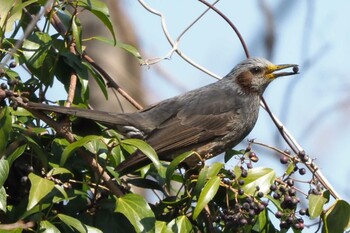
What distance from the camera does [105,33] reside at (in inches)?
307

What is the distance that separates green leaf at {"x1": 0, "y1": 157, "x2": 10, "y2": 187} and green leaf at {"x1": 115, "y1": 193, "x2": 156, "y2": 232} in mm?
608

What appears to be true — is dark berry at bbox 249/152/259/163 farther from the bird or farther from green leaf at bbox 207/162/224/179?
the bird

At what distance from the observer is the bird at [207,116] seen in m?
5.93

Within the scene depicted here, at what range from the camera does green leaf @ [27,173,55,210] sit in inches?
148

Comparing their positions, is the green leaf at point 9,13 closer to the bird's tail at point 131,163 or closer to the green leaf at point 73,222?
the bird's tail at point 131,163

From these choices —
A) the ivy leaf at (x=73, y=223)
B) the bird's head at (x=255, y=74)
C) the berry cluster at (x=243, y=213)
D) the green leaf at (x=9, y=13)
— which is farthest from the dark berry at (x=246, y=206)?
the bird's head at (x=255, y=74)

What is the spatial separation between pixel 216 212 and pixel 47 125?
1.14m

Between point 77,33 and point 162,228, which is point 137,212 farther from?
point 77,33

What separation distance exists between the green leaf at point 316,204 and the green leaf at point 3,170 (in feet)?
5.28

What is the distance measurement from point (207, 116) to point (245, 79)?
0.71m

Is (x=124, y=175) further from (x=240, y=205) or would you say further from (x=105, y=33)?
(x=105, y=33)

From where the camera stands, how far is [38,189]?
383cm

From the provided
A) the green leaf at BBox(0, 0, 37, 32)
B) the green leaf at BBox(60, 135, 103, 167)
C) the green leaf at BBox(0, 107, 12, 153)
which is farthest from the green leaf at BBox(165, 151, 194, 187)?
the green leaf at BBox(0, 0, 37, 32)

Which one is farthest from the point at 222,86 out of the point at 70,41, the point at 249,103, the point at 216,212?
the point at 216,212
